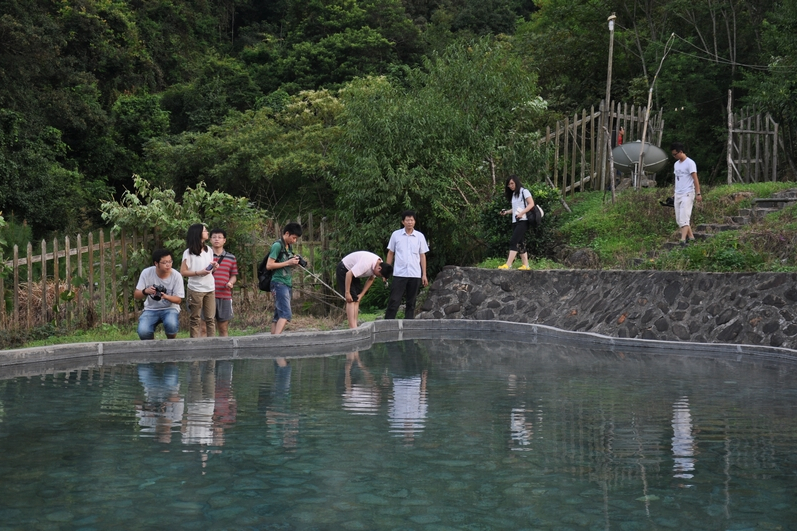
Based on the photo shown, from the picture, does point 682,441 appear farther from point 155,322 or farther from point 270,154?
point 270,154

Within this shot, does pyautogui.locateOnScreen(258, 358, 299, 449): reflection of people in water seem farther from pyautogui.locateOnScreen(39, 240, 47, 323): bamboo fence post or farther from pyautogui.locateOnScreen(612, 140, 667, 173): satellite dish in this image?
pyautogui.locateOnScreen(612, 140, 667, 173): satellite dish

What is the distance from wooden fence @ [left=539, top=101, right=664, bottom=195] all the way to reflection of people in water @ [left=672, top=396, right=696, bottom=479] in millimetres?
12335

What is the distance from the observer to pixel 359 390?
Result: 337 inches

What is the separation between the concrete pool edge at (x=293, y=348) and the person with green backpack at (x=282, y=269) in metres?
0.47

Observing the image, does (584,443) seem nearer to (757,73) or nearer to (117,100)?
(757,73)

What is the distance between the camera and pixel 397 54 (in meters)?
42.7

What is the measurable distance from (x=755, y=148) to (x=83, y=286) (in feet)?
59.0

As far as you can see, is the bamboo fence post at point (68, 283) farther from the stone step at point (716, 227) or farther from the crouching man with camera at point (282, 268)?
the stone step at point (716, 227)

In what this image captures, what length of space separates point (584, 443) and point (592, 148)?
1606 centimetres

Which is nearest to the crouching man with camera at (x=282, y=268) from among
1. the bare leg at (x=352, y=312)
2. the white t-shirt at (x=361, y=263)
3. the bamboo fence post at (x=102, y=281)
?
the white t-shirt at (x=361, y=263)

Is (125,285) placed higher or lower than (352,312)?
higher

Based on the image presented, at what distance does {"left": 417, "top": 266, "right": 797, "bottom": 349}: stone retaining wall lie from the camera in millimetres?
12133

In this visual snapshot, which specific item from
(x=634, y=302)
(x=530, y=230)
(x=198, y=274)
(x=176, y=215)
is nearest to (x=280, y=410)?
(x=198, y=274)

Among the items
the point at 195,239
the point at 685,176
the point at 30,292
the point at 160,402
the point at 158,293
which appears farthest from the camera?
the point at 685,176
